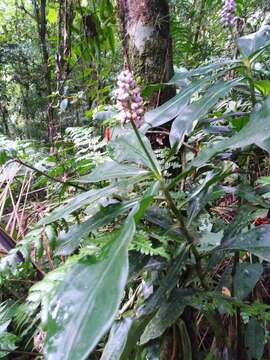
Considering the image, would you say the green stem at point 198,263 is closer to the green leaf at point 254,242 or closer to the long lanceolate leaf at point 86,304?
the green leaf at point 254,242

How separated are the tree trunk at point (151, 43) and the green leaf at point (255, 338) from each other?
0.73m

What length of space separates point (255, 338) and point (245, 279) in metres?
0.12

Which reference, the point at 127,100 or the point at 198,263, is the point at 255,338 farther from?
the point at 127,100

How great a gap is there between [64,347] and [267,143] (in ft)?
1.44

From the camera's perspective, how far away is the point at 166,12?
1162 millimetres

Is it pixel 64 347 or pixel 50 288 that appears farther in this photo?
pixel 50 288

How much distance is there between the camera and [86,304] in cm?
37

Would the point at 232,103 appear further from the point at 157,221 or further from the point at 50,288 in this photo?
the point at 50,288

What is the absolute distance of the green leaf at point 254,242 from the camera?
58 cm

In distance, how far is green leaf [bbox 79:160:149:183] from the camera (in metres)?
0.64

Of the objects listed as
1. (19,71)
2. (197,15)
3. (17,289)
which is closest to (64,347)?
(17,289)

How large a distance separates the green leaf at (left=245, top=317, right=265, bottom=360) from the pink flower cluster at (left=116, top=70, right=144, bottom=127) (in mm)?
443

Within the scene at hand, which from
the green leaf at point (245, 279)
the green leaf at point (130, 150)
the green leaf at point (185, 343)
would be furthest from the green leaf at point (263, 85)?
the green leaf at point (185, 343)

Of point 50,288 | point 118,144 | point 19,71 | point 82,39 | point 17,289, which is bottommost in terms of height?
point 17,289
